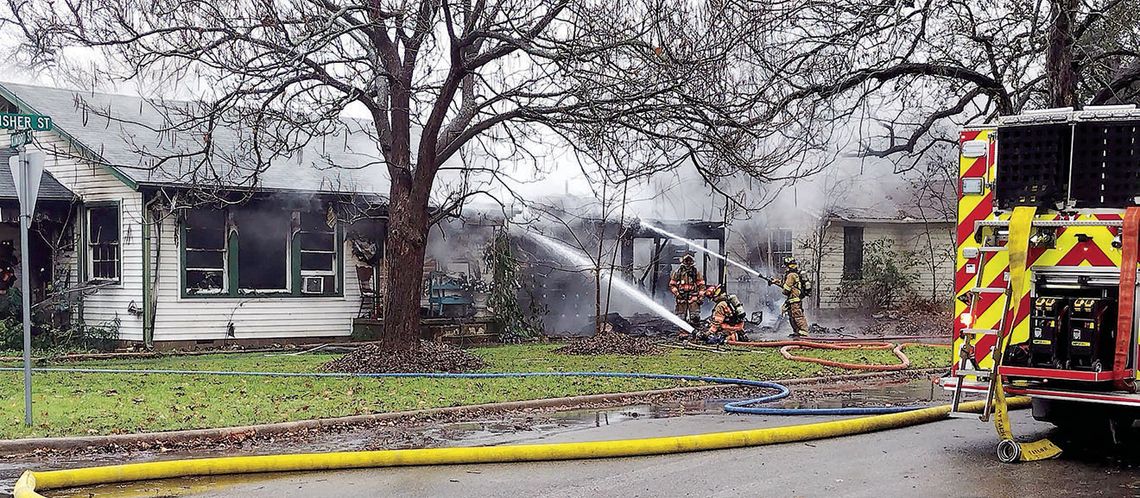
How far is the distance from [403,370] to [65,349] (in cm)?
644

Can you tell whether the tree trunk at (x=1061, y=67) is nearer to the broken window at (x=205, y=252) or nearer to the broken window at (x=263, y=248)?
the broken window at (x=263, y=248)

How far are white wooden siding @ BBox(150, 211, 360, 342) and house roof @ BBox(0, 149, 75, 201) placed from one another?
1885 mm

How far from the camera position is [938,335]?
75.7 ft

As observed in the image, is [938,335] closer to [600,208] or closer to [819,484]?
[600,208]

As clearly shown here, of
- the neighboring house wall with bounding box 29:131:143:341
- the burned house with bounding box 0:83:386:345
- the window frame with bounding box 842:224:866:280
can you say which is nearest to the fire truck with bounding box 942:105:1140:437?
the burned house with bounding box 0:83:386:345

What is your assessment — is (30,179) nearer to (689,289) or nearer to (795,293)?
(689,289)

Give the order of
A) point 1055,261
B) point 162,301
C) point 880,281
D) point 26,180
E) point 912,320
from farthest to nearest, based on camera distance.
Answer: point 880,281 < point 912,320 < point 162,301 < point 26,180 < point 1055,261

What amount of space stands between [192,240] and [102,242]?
1.57m

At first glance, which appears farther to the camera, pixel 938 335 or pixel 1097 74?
pixel 938 335

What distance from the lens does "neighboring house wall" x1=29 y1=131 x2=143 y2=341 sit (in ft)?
58.5

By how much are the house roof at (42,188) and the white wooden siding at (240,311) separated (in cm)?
188

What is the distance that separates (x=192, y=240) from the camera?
60.2 feet

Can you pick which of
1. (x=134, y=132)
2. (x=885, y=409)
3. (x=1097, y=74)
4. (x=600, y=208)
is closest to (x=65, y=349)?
(x=134, y=132)

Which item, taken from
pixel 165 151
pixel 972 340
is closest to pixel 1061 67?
pixel 972 340
